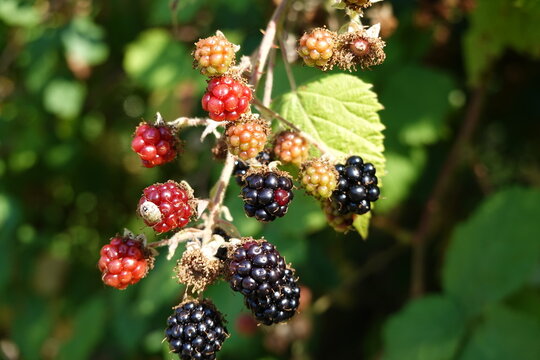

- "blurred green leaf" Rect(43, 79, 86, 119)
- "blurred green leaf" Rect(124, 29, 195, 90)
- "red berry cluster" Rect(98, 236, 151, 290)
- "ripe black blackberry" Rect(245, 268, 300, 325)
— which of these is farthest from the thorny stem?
"blurred green leaf" Rect(43, 79, 86, 119)

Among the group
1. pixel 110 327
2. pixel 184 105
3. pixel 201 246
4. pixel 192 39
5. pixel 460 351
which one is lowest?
pixel 110 327

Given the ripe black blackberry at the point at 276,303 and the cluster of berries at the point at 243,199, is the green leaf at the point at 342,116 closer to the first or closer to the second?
the cluster of berries at the point at 243,199

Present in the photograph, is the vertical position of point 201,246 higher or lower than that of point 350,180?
lower

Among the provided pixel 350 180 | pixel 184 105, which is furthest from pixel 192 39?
pixel 350 180

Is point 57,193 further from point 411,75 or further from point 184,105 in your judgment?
point 411,75

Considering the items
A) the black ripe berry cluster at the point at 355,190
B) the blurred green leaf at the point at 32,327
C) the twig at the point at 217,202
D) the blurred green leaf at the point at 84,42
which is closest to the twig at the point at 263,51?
the twig at the point at 217,202

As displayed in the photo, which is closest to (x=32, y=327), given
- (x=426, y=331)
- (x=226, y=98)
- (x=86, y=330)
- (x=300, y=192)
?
(x=86, y=330)

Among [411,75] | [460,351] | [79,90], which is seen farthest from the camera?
[79,90]

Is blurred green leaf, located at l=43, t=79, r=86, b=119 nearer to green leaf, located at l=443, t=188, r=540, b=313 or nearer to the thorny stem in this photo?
the thorny stem
